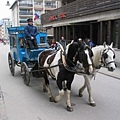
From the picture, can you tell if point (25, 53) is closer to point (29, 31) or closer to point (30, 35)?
point (30, 35)

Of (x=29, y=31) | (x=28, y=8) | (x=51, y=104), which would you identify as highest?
(x=28, y=8)

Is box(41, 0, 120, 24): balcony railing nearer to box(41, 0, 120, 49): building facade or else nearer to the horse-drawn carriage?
box(41, 0, 120, 49): building facade

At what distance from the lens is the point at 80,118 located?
511 centimetres

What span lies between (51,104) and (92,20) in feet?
46.1

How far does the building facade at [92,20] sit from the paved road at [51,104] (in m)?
8.72

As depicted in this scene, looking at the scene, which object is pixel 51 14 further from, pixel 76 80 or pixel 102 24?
pixel 76 80

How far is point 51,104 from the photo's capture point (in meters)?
6.16

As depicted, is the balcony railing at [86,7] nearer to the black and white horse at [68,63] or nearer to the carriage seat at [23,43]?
the carriage seat at [23,43]

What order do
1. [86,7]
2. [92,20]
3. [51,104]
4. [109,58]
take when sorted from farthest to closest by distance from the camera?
[86,7] < [92,20] < [51,104] < [109,58]

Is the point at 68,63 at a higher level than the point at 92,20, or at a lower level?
lower

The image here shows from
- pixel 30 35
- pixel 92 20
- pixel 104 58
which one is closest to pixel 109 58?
pixel 104 58

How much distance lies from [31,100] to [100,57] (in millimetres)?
2496

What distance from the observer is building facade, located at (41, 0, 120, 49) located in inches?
627

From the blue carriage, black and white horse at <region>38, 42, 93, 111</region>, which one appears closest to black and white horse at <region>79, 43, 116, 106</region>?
black and white horse at <region>38, 42, 93, 111</region>
